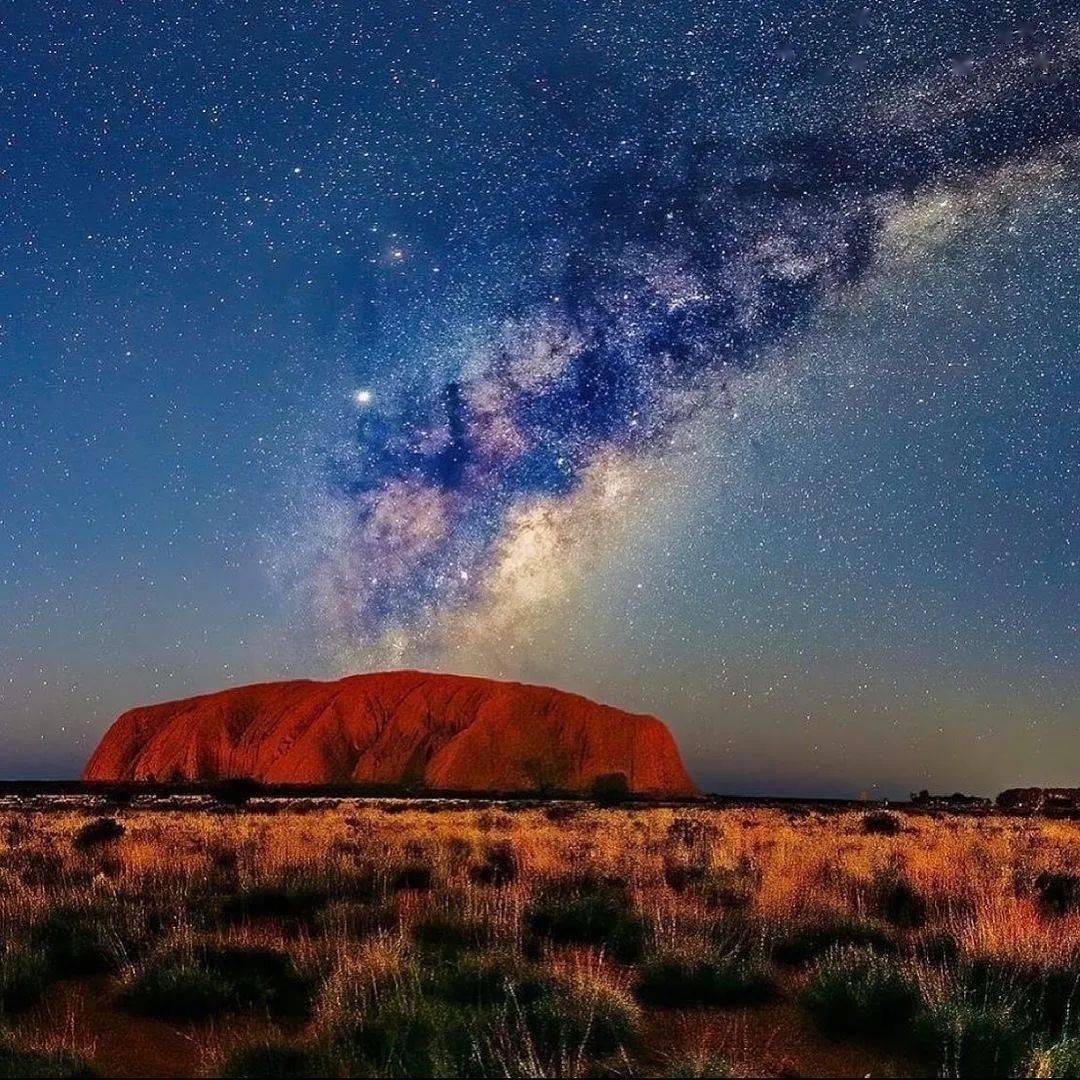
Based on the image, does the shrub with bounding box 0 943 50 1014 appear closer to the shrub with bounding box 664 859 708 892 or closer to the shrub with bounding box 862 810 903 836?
the shrub with bounding box 664 859 708 892

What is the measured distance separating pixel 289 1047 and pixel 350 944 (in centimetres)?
305

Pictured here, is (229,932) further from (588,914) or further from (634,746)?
(634,746)

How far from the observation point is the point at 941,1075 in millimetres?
5996

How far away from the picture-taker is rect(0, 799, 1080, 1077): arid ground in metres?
6.07

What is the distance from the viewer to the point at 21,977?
7816 millimetres

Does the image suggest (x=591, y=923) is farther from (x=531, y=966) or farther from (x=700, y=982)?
(x=700, y=982)

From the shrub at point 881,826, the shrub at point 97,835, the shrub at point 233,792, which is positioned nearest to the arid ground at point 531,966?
the shrub at point 97,835

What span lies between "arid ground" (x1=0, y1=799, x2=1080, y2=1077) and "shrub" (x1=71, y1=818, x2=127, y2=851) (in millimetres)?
3282

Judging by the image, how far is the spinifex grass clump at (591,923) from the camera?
9.43m

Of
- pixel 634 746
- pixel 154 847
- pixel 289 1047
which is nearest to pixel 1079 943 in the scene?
pixel 289 1047

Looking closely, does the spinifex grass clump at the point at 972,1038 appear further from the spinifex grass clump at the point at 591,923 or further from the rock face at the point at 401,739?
the rock face at the point at 401,739

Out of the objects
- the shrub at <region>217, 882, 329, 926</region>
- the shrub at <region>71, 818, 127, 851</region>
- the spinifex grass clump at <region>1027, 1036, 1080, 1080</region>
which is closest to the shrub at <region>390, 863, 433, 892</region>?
the shrub at <region>217, 882, 329, 926</region>

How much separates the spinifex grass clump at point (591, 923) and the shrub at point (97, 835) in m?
12.1

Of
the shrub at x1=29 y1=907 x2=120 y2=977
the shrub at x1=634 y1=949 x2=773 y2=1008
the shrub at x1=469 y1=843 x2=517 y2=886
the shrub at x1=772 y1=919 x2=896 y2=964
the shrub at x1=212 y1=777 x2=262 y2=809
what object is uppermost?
the shrub at x1=634 y1=949 x2=773 y2=1008
